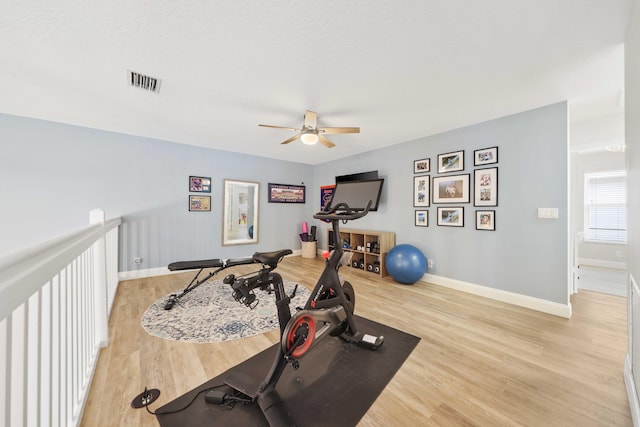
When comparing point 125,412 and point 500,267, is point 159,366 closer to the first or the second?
point 125,412

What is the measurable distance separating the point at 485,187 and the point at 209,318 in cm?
384

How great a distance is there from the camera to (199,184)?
447 centimetres

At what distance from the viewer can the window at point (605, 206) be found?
4789 mm

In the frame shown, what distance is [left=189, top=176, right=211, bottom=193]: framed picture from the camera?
439 cm

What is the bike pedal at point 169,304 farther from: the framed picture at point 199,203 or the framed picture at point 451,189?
the framed picture at point 451,189

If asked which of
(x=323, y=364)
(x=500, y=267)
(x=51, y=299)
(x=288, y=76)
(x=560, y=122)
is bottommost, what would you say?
(x=323, y=364)

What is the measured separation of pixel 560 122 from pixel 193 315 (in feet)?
15.3

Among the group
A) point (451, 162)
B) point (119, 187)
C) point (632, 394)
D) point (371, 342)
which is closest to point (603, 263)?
point (451, 162)

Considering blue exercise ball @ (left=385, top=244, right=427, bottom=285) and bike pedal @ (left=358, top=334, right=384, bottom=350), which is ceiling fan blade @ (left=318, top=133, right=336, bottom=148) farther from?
bike pedal @ (left=358, top=334, right=384, bottom=350)

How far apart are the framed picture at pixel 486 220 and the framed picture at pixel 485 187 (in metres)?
0.13

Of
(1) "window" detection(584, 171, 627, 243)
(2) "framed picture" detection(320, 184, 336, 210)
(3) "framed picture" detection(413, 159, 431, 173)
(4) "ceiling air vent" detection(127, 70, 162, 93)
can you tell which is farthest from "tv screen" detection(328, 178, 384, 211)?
(1) "window" detection(584, 171, 627, 243)

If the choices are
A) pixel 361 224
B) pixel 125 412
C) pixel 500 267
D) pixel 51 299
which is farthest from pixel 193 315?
pixel 500 267

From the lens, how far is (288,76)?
2.18 m

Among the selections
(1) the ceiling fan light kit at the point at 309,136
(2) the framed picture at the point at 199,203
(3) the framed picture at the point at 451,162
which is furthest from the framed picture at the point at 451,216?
(2) the framed picture at the point at 199,203
